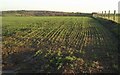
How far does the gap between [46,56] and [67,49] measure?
215 cm

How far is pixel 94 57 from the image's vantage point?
11727 millimetres

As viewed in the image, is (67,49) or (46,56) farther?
(67,49)

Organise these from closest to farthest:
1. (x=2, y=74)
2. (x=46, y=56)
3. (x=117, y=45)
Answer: (x=2, y=74)
(x=46, y=56)
(x=117, y=45)

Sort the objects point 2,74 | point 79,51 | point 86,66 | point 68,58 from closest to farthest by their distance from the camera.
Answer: point 2,74, point 86,66, point 68,58, point 79,51

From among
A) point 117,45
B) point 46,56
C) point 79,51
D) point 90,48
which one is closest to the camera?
point 46,56

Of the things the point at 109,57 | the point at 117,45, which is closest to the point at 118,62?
the point at 109,57

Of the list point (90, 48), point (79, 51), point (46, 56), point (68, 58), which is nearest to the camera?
point (68, 58)

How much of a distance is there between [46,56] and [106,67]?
2764 mm

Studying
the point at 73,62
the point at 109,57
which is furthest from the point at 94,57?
the point at 73,62

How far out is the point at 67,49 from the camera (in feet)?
44.8

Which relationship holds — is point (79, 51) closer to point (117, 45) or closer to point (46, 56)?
point (46, 56)

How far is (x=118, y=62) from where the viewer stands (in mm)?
10969

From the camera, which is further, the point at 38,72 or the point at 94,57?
the point at 94,57

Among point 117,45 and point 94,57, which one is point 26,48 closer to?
point 94,57
